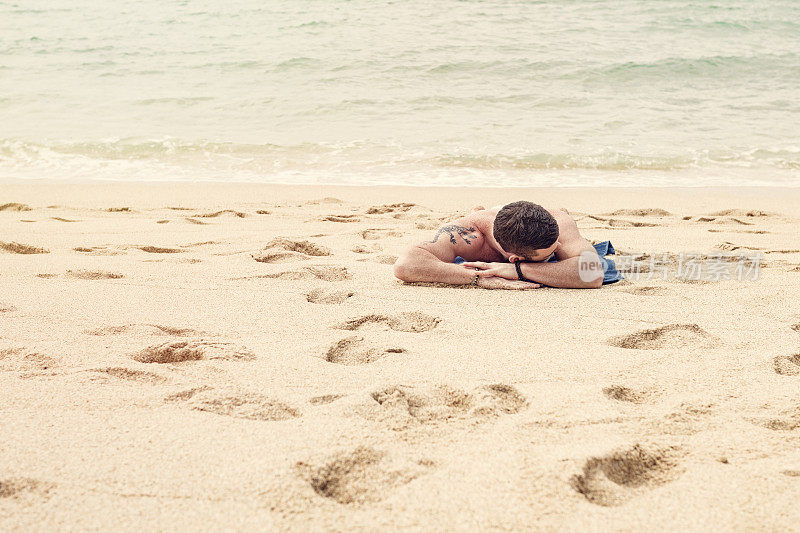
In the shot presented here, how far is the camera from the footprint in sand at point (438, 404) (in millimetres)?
1521

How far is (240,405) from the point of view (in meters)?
1.60

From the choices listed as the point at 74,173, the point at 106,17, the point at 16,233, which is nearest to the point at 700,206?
the point at 16,233

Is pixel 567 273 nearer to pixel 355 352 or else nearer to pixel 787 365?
pixel 787 365

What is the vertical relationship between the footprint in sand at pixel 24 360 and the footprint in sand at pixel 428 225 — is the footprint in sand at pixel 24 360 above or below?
above

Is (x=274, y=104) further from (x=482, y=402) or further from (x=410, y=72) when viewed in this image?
(x=482, y=402)

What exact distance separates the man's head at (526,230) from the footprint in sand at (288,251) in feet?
3.60

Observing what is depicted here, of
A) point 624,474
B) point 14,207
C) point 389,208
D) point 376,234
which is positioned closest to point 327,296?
point 376,234

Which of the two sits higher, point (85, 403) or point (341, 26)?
point (341, 26)

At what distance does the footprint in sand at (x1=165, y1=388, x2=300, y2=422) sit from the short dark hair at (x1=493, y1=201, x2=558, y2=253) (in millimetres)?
1445

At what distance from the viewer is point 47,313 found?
7.43ft

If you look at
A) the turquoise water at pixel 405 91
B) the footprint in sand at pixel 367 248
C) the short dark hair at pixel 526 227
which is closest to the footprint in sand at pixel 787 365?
the short dark hair at pixel 526 227

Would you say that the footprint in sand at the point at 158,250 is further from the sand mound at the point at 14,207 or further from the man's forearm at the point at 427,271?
the sand mound at the point at 14,207

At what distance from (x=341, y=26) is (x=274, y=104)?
4.97m

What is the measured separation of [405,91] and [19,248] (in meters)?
7.23
